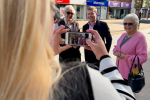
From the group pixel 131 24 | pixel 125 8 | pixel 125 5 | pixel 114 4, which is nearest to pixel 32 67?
pixel 131 24

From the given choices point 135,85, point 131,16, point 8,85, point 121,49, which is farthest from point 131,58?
point 8,85

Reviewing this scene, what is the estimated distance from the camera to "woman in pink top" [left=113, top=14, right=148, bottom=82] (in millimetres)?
2238

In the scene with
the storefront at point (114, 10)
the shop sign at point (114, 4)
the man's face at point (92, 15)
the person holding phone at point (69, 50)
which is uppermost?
the shop sign at point (114, 4)

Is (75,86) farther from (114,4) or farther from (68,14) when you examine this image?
(114,4)

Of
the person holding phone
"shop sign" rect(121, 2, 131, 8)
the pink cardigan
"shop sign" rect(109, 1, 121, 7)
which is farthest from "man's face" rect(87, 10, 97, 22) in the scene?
"shop sign" rect(121, 2, 131, 8)

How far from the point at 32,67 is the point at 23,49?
0.31 ft

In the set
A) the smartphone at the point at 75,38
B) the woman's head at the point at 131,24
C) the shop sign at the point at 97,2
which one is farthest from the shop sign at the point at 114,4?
the smartphone at the point at 75,38

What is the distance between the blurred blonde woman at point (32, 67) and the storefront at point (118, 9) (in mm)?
28309

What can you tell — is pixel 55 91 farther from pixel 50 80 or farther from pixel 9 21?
pixel 9 21

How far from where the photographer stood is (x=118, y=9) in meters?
29.4

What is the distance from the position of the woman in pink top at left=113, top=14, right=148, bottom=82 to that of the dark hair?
6.01ft

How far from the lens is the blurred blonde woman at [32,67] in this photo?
562mm

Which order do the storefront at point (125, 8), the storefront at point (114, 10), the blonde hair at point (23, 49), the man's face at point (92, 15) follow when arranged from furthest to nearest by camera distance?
the storefront at point (125, 8) → the storefront at point (114, 10) → the man's face at point (92, 15) → the blonde hair at point (23, 49)

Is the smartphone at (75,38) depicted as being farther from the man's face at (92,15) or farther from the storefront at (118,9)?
the storefront at (118,9)
